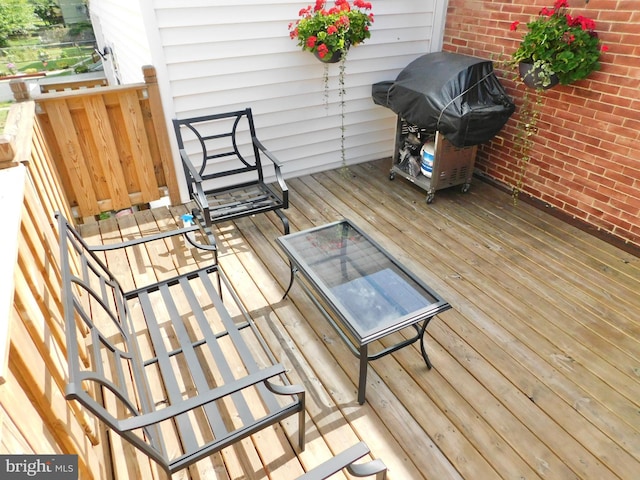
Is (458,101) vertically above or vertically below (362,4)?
below

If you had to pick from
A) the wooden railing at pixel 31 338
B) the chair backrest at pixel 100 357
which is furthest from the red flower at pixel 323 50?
the chair backrest at pixel 100 357

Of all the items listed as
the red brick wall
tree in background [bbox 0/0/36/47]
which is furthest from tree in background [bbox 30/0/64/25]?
the red brick wall

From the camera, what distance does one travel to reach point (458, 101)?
10.1 feet

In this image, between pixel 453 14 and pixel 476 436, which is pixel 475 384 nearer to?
pixel 476 436

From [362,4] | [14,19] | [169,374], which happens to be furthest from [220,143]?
[14,19]

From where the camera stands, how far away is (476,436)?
1812mm

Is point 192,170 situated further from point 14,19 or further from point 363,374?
point 14,19

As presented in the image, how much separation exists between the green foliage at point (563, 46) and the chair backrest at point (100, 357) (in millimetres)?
3051

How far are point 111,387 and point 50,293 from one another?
674 mm

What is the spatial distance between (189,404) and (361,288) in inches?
41.3

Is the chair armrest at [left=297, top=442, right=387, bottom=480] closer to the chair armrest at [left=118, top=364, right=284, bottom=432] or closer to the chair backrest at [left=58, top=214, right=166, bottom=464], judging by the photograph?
the chair armrest at [left=118, top=364, right=284, bottom=432]

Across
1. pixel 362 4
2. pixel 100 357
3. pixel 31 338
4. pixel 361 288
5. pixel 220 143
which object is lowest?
pixel 361 288

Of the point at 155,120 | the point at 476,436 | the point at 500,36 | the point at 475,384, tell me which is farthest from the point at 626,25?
the point at 155,120

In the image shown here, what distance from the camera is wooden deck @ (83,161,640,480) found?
1.73 meters
